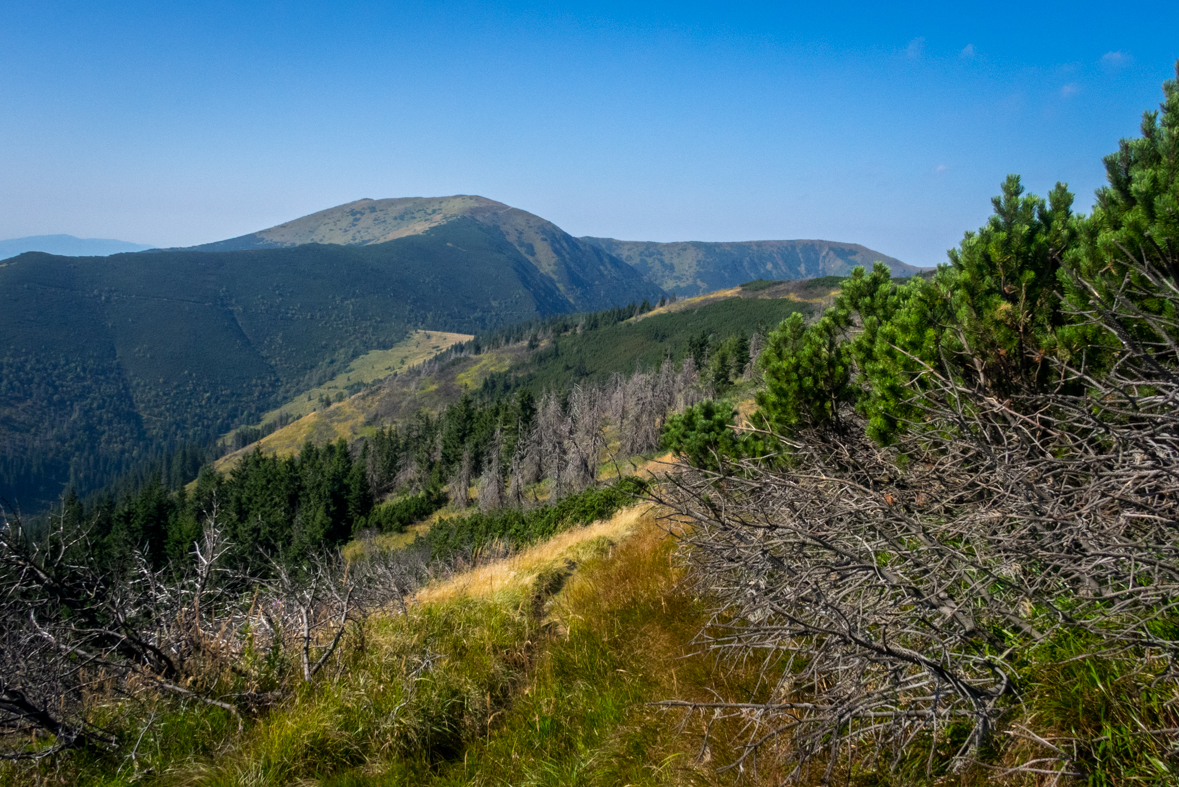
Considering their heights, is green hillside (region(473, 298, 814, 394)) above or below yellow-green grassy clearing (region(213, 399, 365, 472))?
above

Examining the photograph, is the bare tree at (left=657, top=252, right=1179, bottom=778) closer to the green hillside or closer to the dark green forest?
the dark green forest

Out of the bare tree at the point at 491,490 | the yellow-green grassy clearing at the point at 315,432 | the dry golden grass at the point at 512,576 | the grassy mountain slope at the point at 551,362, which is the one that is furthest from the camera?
the yellow-green grassy clearing at the point at 315,432

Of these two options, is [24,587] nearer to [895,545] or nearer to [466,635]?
[466,635]

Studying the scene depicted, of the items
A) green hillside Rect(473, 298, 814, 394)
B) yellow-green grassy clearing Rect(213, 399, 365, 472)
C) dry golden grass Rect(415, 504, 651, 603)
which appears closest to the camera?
dry golden grass Rect(415, 504, 651, 603)

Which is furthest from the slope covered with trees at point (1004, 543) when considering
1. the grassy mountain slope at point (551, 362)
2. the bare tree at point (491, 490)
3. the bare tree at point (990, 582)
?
the grassy mountain slope at point (551, 362)

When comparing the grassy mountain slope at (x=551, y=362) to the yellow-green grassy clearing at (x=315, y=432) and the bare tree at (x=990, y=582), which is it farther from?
the bare tree at (x=990, y=582)

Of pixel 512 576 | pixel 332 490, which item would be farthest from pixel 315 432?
pixel 512 576

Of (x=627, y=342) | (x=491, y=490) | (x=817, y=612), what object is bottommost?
(x=491, y=490)

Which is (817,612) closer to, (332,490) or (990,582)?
(990,582)

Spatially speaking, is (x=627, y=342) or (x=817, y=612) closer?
(x=817, y=612)

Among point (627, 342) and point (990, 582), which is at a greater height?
point (627, 342)

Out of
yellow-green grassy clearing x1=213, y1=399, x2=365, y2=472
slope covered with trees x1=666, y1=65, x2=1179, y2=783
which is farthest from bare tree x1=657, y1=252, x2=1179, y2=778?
yellow-green grassy clearing x1=213, y1=399, x2=365, y2=472

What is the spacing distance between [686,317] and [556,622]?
152 m

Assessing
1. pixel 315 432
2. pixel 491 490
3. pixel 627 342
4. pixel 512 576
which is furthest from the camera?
pixel 627 342
